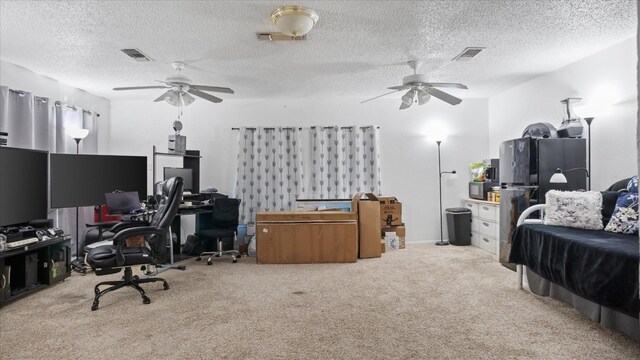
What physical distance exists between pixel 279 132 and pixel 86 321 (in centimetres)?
382

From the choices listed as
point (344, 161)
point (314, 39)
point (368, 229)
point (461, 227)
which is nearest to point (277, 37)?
point (314, 39)

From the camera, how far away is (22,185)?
11.2 ft

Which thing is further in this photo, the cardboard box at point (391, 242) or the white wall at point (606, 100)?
the cardboard box at point (391, 242)

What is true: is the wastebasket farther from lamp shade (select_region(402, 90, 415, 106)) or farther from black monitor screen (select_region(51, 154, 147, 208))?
black monitor screen (select_region(51, 154, 147, 208))

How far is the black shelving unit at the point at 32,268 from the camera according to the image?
3049 millimetres

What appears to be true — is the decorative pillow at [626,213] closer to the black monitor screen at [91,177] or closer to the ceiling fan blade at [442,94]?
the ceiling fan blade at [442,94]

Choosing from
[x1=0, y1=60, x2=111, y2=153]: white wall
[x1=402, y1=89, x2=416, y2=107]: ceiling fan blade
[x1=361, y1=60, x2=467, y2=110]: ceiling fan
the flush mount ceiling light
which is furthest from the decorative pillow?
[x1=0, y1=60, x2=111, y2=153]: white wall

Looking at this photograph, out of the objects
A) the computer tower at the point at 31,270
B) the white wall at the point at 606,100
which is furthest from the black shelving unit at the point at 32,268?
the white wall at the point at 606,100

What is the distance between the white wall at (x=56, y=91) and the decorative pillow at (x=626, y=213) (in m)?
6.44

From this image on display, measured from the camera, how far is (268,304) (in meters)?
2.99

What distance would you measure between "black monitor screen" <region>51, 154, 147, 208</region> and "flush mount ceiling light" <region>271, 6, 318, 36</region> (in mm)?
3350

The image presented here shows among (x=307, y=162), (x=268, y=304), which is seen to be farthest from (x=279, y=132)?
(x=268, y=304)

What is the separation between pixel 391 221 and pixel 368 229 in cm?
76

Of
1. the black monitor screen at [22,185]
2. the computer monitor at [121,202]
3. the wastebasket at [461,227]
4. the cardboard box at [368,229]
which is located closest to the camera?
the black monitor screen at [22,185]
